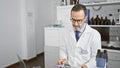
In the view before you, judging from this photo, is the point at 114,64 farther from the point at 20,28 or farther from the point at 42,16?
the point at 42,16

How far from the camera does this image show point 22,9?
3805 millimetres

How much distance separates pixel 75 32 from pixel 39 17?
3.36m

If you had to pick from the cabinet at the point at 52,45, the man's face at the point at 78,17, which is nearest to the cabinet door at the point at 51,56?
the cabinet at the point at 52,45

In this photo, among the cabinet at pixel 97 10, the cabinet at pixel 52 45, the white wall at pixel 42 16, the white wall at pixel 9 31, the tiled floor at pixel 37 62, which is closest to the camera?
the cabinet at pixel 97 10

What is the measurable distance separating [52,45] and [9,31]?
125cm

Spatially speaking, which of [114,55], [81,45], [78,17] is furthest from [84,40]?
[114,55]

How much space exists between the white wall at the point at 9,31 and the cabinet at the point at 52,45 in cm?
108

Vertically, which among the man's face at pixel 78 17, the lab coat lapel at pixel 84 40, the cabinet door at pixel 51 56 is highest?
the man's face at pixel 78 17

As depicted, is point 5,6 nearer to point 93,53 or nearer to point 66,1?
point 66,1

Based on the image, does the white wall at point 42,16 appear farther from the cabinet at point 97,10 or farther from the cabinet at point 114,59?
the cabinet at point 114,59

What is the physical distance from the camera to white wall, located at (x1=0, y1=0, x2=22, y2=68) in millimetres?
3301

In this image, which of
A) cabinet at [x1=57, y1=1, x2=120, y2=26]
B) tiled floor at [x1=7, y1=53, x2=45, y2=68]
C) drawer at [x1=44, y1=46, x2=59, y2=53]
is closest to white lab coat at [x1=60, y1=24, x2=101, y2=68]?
cabinet at [x1=57, y1=1, x2=120, y2=26]

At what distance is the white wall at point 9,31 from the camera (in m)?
3.30

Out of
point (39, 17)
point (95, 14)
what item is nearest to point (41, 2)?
point (39, 17)
